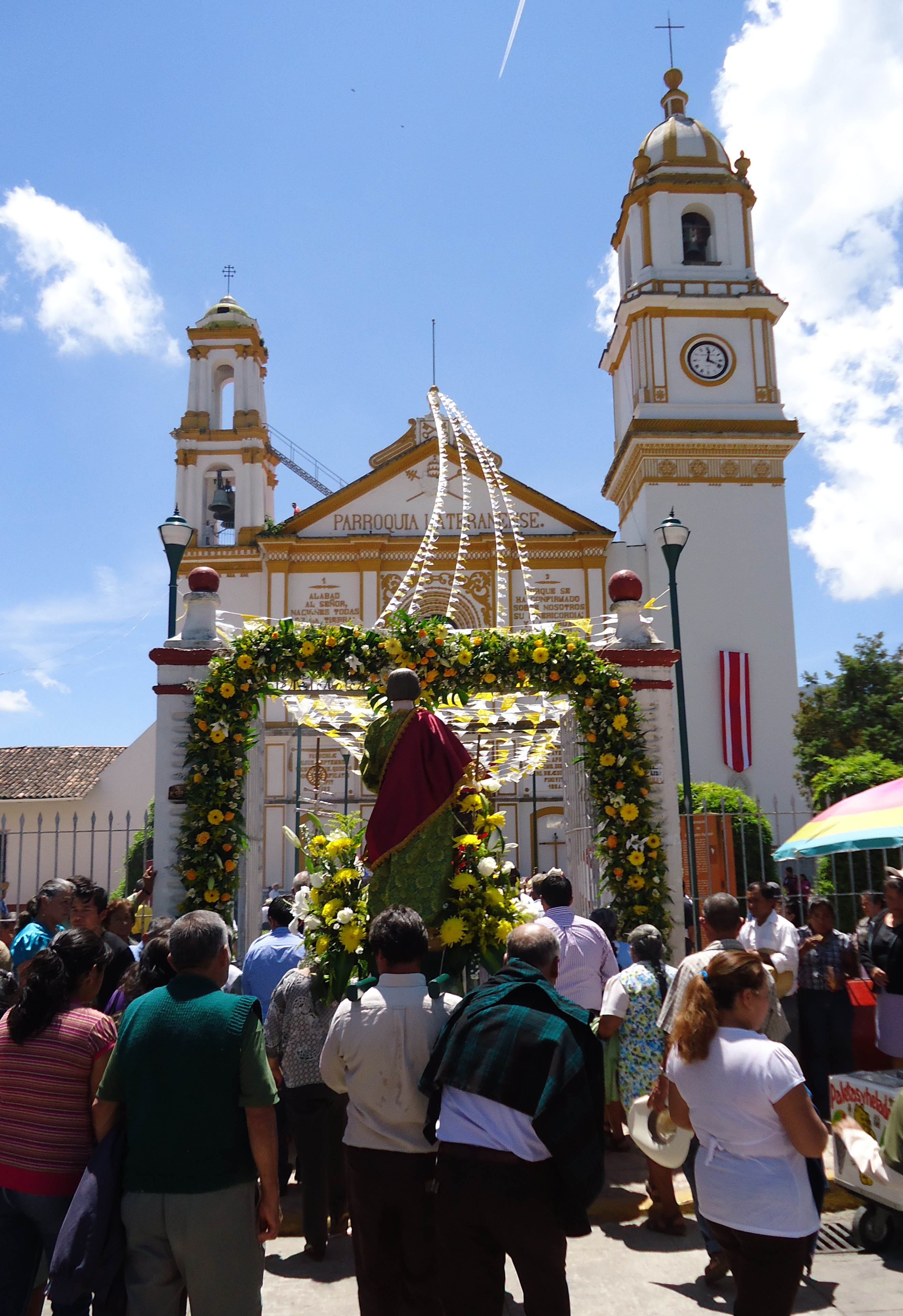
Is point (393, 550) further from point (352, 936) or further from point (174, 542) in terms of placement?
point (352, 936)

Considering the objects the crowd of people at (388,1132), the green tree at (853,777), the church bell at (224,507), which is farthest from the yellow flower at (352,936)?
the church bell at (224,507)

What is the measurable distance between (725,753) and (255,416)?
551 inches

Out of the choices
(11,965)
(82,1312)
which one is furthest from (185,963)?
(11,965)

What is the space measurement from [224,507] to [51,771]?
9193mm

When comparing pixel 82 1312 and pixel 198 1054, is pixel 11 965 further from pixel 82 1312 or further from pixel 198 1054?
pixel 198 1054

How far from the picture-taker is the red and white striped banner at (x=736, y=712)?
2284 cm

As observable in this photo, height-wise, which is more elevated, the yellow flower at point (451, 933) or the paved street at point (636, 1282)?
the yellow flower at point (451, 933)

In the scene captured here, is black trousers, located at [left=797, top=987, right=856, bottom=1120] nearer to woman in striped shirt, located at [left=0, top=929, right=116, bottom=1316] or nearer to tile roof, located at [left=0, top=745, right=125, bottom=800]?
woman in striped shirt, located at [left=0, top=929, right=116, bottom=1316]

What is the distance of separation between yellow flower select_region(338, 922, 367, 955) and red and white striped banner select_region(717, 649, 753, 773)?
18.9 metres

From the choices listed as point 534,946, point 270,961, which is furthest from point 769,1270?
point 270,961

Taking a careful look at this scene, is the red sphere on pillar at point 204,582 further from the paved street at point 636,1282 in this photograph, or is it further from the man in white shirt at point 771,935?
the paved street at point 636,1282

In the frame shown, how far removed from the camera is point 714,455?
24375 mm

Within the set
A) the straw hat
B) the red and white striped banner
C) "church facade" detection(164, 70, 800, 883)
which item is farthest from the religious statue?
the red and white striped banner

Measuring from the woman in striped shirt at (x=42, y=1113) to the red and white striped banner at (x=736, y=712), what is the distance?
67.7 ft
